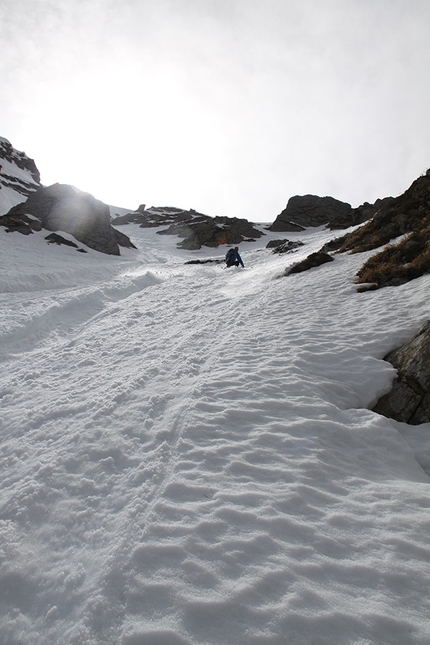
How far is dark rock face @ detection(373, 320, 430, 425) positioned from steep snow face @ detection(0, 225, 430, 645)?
0.22 m

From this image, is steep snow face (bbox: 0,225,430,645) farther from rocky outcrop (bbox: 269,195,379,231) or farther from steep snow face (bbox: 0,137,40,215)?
rocky outcrop (bbox: 269,195,379,231)

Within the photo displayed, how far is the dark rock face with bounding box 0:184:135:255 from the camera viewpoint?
30000mm

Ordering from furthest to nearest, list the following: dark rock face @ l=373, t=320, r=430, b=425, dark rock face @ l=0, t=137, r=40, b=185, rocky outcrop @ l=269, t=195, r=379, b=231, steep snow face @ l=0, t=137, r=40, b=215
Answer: dark rock face @ l=0, t=137, r=40, b=185 < rocky outcrop @ l=269, t=195, r=379, b=231 < steep snow face @ l=0, t=137, r=40, b=215 < dark rock face @ l=373, t=320, r=430, b=425

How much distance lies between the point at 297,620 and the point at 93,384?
5140mm

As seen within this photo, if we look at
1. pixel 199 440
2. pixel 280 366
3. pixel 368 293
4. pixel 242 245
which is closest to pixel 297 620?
pixel 199 440

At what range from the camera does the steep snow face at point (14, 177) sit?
5271 centimetres

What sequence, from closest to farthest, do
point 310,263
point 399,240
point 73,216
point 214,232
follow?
point 399,240
point 310,263
point 73,216
point 214,232

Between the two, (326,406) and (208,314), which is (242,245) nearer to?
(208,314)

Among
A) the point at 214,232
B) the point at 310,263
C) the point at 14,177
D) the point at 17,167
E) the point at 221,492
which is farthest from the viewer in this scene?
the point at 17,167

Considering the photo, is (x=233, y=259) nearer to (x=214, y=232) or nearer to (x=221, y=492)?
(x=221, y=492)

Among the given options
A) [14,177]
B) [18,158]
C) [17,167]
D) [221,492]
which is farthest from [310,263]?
[18,158]

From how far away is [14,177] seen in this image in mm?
73312

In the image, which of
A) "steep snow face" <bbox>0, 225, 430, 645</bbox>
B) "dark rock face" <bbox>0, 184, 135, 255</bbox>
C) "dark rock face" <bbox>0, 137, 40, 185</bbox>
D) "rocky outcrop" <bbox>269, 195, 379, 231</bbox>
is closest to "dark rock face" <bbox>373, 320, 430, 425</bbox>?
"steep snow face" <bbox>0, 225, 430, 645</bbox>

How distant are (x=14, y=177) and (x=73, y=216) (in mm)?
59617
